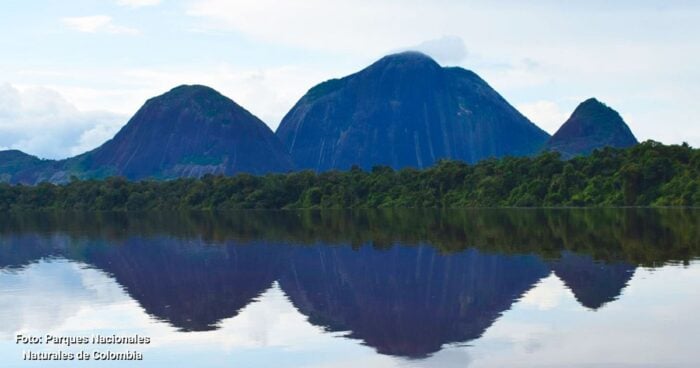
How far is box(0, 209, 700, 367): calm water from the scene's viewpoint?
19.3 meters

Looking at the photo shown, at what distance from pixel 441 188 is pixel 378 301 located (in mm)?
107566

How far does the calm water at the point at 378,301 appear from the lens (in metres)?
19.3

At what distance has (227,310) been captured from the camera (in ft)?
86.1

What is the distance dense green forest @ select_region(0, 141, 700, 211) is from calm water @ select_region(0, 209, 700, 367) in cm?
5855

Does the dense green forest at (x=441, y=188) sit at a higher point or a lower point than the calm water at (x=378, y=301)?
higher

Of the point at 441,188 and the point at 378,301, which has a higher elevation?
the point at 441,188

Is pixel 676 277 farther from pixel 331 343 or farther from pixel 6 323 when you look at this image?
pixel 6 323

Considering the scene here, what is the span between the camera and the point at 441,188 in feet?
438

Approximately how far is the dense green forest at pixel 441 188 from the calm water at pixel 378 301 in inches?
2305

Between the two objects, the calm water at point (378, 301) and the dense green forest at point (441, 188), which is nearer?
the calm water at point (378, 301)

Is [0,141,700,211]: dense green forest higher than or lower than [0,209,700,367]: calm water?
higher

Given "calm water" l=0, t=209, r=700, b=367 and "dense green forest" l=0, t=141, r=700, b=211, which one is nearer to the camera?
"calm water" l=0, t=209, r=700, b=367

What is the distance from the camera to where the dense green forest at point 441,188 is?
4203 inches

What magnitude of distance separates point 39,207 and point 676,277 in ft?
531
